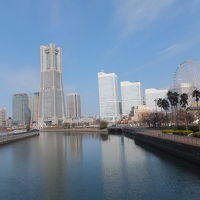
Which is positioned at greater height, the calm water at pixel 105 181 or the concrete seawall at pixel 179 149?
the concrete seawall at pixel 179 149

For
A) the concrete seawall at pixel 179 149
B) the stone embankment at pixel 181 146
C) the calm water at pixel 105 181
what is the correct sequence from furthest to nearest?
the stone embankment at pixel 181 146 < the concrete seawall at pixel 179 149 < the calm water at pixel 105 181

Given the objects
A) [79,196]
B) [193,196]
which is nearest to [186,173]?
[193,196]

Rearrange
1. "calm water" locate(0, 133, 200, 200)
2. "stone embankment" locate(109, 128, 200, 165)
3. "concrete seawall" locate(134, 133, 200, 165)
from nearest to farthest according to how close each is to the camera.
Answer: "calm water" locate(0, 133, 200, 200) → "concrete seawall" locate(134, 133, 200, 165) → "stone embankment" locate(109, 128, 200, 165)

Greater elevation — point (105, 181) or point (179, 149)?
point (179, 149)

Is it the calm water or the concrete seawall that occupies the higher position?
the concrete seawall

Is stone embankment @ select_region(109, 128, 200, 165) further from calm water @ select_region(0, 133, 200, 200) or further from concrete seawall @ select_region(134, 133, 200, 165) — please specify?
calm water @ select_region(0, 133, 200, 200)

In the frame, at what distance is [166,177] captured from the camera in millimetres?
26859

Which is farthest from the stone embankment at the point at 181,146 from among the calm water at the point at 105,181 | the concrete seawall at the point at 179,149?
the calm water at the point at 105,181

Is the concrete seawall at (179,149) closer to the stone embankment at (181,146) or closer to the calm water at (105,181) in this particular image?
the stone embankment at (181,146)

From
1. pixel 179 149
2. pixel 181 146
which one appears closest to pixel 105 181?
pixel 181 146

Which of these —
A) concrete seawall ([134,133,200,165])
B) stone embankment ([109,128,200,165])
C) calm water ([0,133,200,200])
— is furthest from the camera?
stone embankment ([109,128,200,165])

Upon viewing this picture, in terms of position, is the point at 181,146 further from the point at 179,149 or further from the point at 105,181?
the point at 105,181

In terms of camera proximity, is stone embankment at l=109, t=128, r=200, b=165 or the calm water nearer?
the calm water

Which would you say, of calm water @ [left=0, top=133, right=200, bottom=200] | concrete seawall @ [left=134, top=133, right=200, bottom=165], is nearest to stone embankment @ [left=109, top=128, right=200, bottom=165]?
concrete seawall @ [left=134, top=133, right=200, bottom=165]
